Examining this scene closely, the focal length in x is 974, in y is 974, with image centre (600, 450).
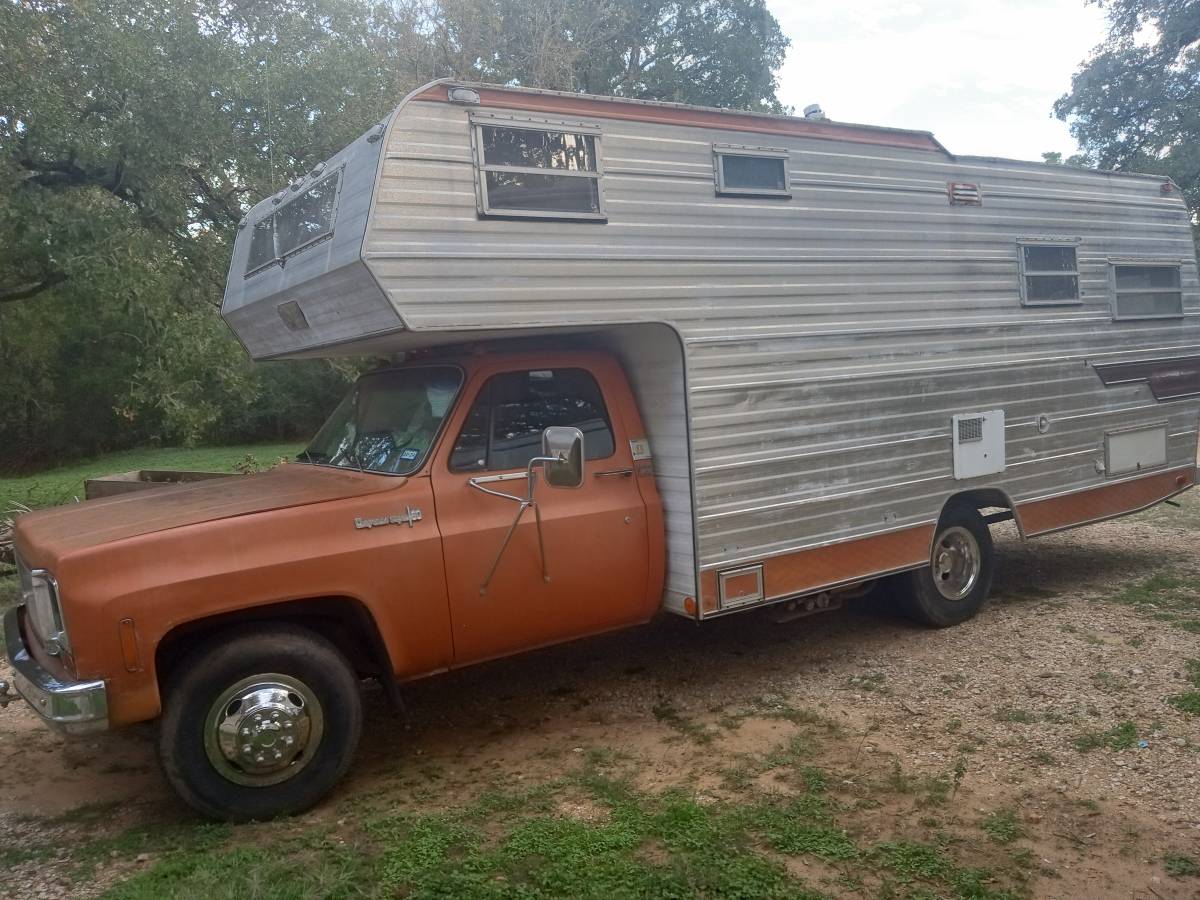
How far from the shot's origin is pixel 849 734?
4.77 meters

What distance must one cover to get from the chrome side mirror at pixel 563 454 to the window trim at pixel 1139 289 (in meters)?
4.95

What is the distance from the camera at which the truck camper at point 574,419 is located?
13.1 ft

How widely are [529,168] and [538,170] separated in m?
0.05

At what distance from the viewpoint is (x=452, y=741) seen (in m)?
4.93

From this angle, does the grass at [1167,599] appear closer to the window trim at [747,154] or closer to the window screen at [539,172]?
the window trim at [747,154]

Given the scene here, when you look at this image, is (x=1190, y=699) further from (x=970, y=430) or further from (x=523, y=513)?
(x=523, y=513)

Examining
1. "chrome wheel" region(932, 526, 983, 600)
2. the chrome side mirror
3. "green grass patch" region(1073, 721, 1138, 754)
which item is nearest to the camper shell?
"chrome wheel" region(932, 526, 983, 600)

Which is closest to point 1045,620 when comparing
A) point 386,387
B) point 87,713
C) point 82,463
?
point 386,387

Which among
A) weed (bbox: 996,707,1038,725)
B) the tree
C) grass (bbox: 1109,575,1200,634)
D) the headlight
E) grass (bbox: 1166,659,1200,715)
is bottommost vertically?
weed (bbox: 996,707,1038,725)

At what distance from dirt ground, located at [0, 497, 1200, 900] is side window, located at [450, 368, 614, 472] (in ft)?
4.69

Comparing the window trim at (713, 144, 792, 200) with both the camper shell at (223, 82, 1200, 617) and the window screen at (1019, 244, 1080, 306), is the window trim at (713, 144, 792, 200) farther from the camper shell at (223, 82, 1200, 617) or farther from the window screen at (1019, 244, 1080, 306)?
the window screen at (1019, 244, 1080, 306)

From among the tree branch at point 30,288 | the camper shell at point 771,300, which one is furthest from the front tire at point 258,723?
the tree branch at point 30,288

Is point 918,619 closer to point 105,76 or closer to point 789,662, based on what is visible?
point 789,662

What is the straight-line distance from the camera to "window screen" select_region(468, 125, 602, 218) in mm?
4551
